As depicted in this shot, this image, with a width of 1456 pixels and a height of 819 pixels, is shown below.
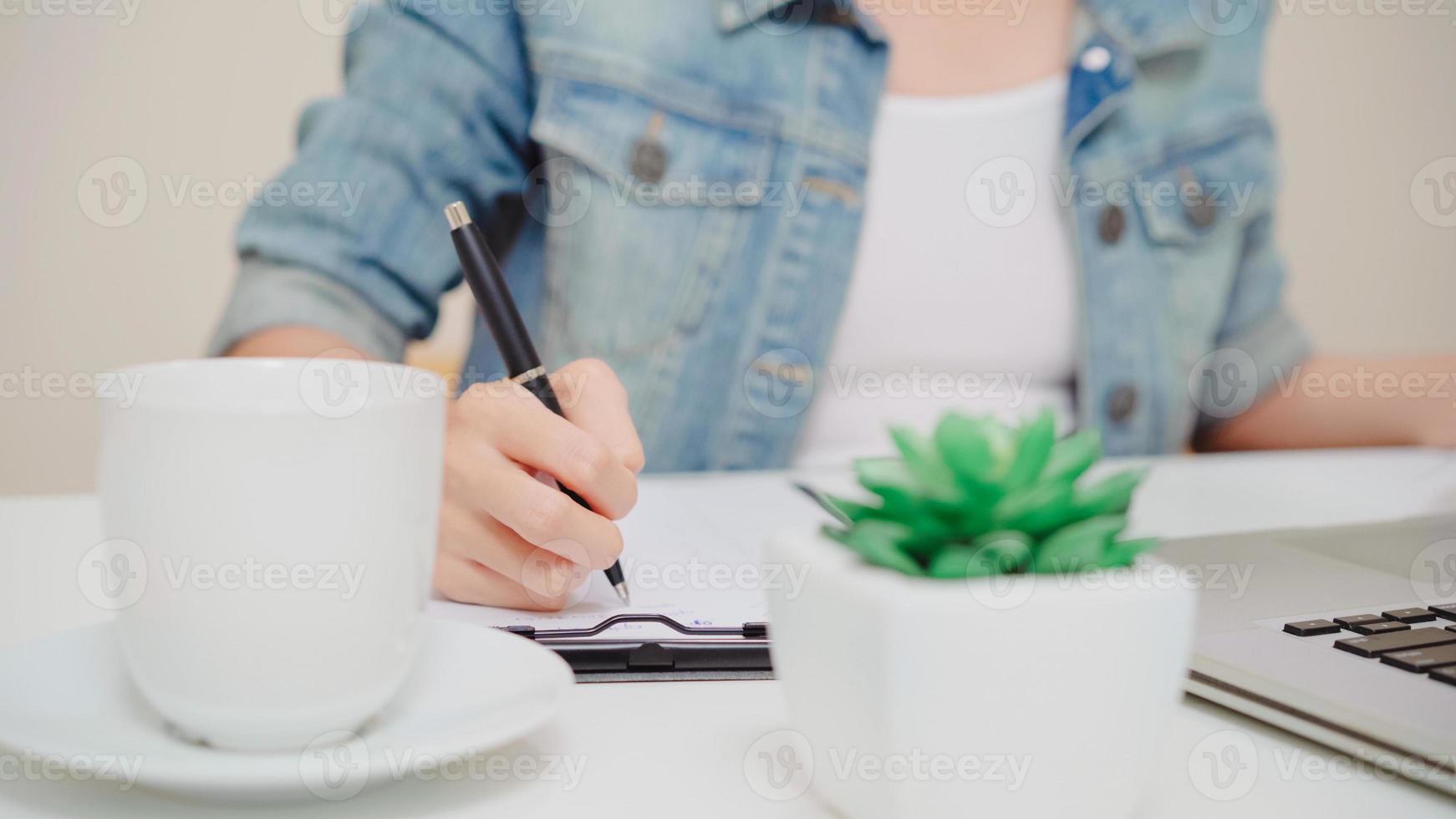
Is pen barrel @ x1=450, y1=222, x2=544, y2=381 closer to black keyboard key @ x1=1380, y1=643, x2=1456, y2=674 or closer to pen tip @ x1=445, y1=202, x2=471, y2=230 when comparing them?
pen tip @ x1=445, y1=202, x2=471, y2=230

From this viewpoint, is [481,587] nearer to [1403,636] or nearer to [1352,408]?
[1403,636]

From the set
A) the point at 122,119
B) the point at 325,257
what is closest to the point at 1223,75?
the point at 325,257

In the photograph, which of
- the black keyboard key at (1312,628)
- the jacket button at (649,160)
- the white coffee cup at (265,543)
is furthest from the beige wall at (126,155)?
the black keyboard key at (1312,628)

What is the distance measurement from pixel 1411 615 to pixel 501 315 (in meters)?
0.29

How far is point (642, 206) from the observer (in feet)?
2.64

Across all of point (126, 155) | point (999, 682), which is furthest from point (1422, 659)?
point (126, 155)

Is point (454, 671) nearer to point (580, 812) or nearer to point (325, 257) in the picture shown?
point (580, 812)

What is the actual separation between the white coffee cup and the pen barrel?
4.6 inches

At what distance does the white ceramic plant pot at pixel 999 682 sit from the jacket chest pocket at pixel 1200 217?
2.38 feet

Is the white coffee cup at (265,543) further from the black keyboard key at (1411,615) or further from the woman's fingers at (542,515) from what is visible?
the black keyboard key at (1411,615)

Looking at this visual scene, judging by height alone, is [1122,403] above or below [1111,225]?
below

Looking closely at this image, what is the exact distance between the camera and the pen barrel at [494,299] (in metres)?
0.37

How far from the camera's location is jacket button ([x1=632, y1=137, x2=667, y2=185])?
80 centimetres

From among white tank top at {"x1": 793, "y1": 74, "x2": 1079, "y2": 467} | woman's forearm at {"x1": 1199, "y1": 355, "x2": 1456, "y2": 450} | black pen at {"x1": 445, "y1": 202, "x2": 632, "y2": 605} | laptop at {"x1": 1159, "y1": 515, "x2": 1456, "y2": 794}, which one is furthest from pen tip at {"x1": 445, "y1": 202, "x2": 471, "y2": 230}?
woman's forearm at {"x1": 1199, "y1": 355, "x2": 1456, "y2": 450}
